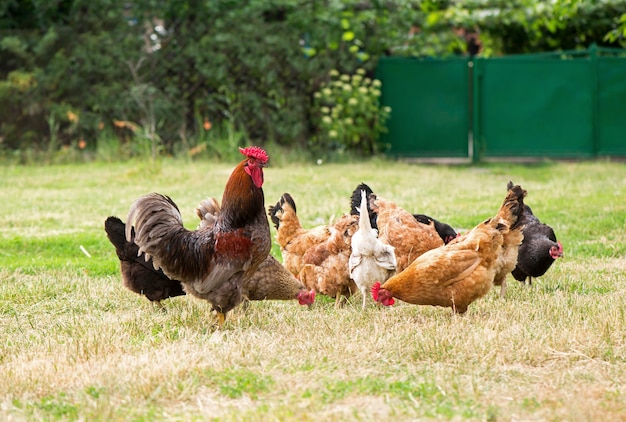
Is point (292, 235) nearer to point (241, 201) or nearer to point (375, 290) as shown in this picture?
point (375, 290)

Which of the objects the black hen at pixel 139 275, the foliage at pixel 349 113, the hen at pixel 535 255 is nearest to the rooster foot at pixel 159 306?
the black hen at pixel 139 275

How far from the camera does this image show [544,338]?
5.55 metres

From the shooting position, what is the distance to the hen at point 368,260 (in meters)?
6.80

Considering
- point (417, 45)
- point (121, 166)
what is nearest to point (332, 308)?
point (121, 166)

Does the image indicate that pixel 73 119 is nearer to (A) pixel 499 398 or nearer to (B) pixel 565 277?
(B) pixel 565 277

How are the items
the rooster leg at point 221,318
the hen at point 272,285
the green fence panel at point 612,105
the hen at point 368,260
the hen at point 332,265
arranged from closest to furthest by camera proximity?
1. the rooster leg at point 221,318
2. the hen at point 272,285
3. the hen at point 368,260
4. the hen at point 332,265
5. the green fence panel at point 612,105

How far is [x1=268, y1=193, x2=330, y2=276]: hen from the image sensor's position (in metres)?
7.62

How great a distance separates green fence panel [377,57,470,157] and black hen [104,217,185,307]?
13509 mm

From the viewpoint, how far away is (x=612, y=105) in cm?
1977

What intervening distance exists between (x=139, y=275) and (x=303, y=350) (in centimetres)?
181

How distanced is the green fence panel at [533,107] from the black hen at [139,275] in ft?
46.1

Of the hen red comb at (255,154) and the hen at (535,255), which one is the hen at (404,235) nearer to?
the hen at (535,255)

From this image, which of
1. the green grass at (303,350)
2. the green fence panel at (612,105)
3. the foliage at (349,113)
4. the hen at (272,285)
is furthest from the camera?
the green fence panel at (612,105)

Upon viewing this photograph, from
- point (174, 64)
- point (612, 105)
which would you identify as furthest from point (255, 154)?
point (612, 105)
